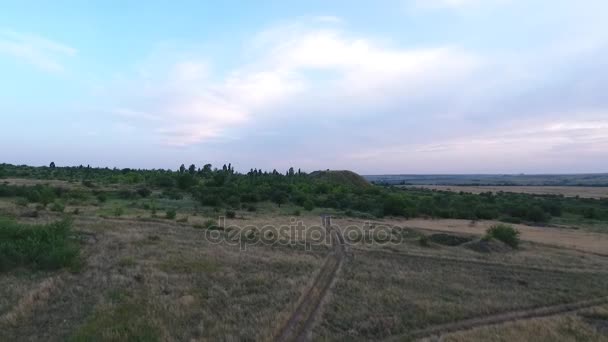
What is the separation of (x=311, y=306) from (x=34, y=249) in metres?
9.76

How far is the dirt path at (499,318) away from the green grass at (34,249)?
1088 cm

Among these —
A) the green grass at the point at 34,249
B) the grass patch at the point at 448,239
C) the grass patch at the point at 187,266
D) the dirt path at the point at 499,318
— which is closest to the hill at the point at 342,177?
the grass patch at the point at 448,239

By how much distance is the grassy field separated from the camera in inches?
370

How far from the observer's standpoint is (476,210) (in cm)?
4684

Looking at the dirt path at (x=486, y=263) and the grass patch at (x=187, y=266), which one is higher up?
the grass patch at (x=187, y=266)

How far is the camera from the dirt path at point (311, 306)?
9.22 metres

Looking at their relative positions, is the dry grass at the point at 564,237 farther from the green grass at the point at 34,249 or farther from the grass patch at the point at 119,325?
the green grass at the point at 34,249

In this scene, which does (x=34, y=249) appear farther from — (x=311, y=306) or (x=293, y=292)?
(x=311, y=306)

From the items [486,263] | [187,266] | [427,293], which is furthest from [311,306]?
[486,263]

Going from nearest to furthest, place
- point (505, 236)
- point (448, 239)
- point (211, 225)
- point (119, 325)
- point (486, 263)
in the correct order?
point (119, 325) → point (486, 263) → point (505, 236) → point (448, 239) → point (211, 225)

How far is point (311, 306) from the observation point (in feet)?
36.8

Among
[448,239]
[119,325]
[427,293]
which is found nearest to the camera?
[119,325]

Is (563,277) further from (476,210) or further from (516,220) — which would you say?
(476,210)

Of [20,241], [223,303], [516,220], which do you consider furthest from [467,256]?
[516,220]
